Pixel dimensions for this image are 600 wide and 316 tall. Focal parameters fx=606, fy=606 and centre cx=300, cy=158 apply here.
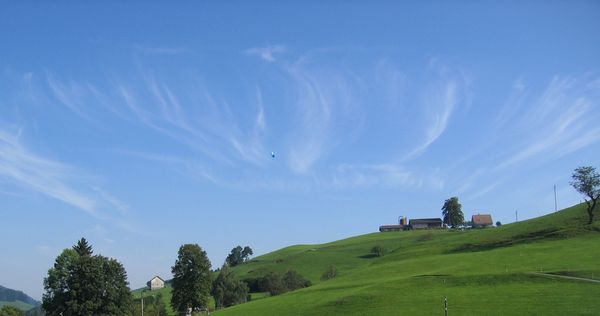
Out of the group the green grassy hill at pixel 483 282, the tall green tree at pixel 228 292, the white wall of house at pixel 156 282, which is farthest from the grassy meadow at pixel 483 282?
the white wall of house at pixel 156 282

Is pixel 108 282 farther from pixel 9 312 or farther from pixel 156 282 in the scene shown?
pixel 156 282

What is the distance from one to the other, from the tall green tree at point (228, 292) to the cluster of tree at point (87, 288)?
4275 centimetres

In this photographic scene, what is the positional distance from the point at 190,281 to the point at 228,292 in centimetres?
3610

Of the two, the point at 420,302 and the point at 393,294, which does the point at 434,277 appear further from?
the point at 420,302

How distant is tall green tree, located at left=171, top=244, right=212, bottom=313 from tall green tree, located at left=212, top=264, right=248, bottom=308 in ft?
110

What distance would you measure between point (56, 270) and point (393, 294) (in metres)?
54.2

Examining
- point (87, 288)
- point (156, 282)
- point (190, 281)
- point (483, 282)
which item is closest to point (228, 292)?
point (156, 282)

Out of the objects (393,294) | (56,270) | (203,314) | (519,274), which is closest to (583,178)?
(519,274)

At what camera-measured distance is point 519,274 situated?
71.7 meters

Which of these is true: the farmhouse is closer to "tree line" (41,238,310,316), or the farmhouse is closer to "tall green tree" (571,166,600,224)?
"tree line" (41,238,310,316)

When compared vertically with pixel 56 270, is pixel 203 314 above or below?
below

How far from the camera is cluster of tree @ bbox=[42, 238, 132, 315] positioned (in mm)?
89000

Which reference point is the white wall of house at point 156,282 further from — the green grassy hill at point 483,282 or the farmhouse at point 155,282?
the green grassy hill at point 483,282

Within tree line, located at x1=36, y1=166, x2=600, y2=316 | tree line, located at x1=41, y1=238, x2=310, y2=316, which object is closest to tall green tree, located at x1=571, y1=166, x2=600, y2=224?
tree line, located at x1=36, y1=166, x2=600, y2=316
